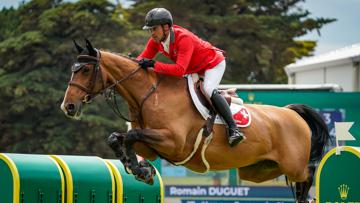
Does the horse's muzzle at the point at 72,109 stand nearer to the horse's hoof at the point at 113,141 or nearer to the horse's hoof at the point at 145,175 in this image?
the horse's hoof at the point at 113,141

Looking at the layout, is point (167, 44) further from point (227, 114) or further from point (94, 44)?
point (94, 44)

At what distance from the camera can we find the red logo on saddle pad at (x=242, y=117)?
34.6 feet

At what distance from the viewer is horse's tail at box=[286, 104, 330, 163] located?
465 inches

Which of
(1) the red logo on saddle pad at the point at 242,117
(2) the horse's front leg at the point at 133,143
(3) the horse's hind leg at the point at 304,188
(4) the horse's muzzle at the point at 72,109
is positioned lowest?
(3) the horse's hind leg at the point at 304,188

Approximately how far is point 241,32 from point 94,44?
21.1ft

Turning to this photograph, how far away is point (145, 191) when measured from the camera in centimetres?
1127

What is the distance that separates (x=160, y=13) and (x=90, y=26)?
887 inches

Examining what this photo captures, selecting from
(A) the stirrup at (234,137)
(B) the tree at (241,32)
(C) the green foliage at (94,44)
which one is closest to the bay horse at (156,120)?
(A) the stirrup at (234,137)

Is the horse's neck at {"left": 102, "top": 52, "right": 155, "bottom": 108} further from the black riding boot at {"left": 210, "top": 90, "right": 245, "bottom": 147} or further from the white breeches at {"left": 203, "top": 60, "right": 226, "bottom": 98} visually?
the black riding boot at {"left": 210, "top": 90, "right": 245, "bottom": 147}

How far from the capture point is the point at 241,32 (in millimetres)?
35844

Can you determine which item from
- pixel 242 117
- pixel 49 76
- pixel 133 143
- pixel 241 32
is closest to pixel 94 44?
pixel 49 76

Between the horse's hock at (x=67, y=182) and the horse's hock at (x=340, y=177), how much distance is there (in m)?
1.83

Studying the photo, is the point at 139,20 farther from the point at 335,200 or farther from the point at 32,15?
the point at 335,200

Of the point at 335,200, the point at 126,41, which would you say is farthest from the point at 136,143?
the point at 126,41
